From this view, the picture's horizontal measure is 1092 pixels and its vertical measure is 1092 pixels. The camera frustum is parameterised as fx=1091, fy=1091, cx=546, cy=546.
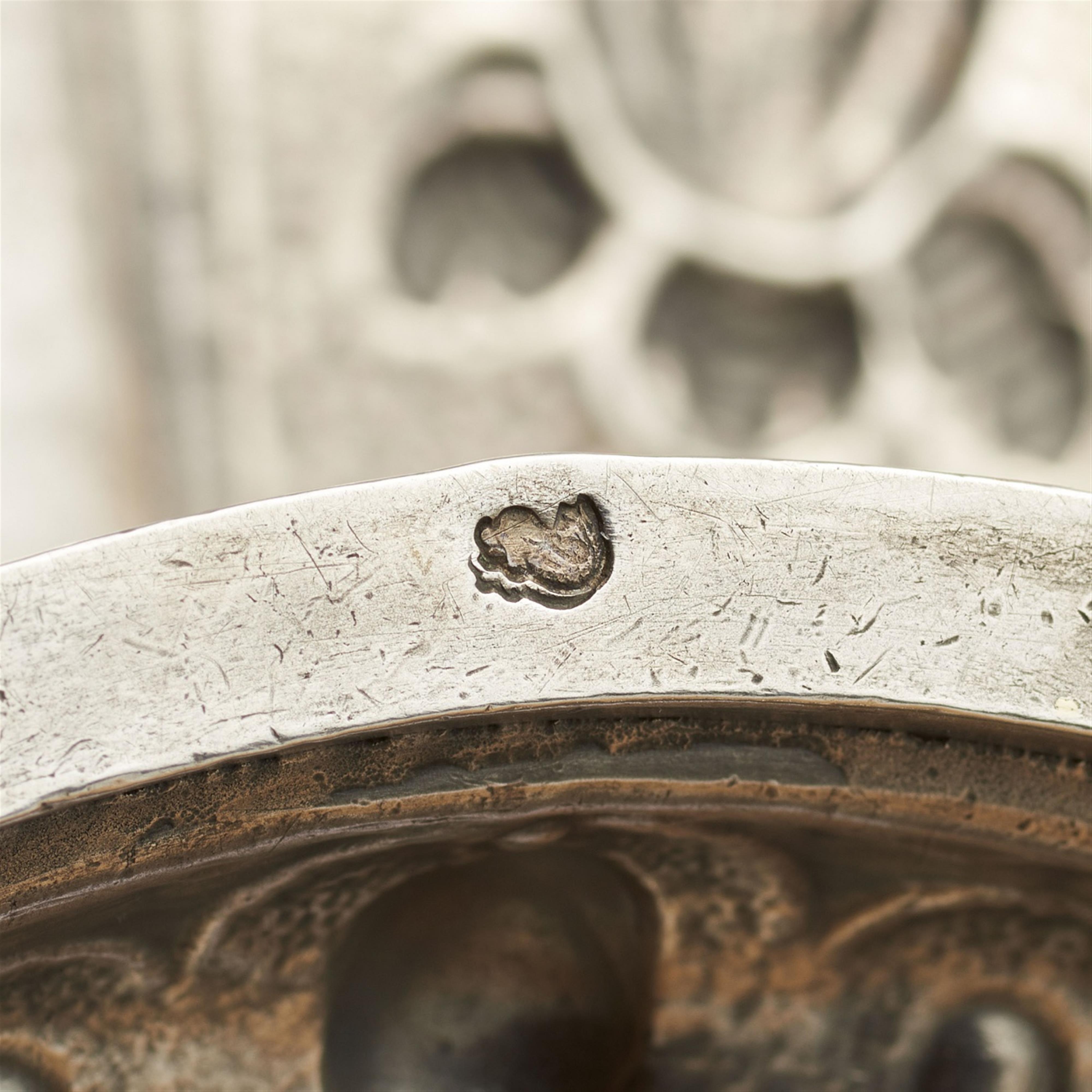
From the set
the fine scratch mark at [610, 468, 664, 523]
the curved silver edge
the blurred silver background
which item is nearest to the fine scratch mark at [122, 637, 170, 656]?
the curved silver edge

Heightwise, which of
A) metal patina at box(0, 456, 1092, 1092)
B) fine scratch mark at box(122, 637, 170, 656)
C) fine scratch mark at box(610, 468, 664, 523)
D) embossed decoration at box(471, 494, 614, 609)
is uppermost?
fine scratch mark at box(610, 468, 664, 523)

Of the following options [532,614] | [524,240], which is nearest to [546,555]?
[532,614]

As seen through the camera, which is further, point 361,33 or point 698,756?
point 361,33

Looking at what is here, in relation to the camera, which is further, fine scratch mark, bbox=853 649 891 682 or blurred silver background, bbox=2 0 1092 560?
blurred silver background, bbox=2 0 1092 560

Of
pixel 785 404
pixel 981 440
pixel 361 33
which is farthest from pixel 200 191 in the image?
pixel 981 440

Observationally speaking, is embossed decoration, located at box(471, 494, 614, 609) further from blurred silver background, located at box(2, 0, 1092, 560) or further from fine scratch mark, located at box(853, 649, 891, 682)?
blurred silver background, located at box(2, 0, 1092, 560)

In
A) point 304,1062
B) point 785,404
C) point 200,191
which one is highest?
point 200,191

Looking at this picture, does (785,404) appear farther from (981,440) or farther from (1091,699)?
(1091,699)

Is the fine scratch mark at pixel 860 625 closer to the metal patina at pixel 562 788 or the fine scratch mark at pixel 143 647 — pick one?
the metal patina at pixel 562 788

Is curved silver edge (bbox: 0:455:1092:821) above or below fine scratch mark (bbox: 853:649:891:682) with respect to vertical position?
above
